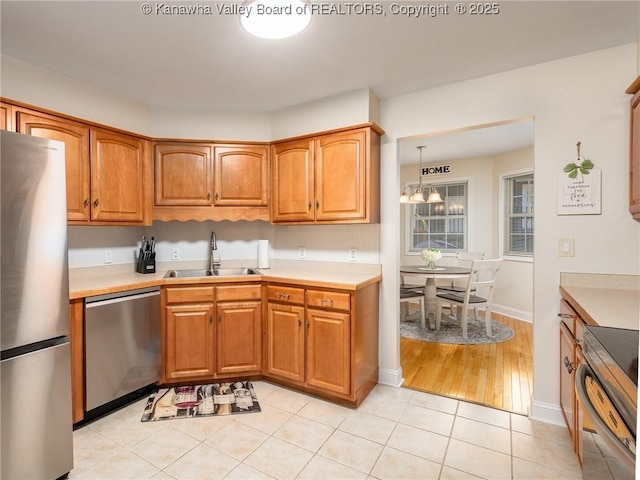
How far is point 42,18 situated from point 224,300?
2.02 meters

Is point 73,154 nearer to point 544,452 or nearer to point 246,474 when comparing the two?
point 246,474

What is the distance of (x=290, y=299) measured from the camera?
263cm

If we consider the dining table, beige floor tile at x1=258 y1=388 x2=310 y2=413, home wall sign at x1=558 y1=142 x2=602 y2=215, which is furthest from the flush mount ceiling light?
the dining table

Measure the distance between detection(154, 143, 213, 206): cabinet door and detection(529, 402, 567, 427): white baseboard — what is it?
9.66 feet

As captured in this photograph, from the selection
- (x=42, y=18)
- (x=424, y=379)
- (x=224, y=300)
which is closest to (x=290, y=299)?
(x=224, y=300)

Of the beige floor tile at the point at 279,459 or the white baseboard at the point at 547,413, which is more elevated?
the white baseboard at the point at 547,413

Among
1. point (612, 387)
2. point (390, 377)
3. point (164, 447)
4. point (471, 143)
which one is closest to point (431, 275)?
point (390, 377)

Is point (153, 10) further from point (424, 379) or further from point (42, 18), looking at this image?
point (424, 379)

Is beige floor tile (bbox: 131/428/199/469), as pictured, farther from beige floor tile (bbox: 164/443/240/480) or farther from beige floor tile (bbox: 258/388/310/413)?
beige floor tile (bbox: 258/388/310/413)

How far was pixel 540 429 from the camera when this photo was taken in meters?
2.15

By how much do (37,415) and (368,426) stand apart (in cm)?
180

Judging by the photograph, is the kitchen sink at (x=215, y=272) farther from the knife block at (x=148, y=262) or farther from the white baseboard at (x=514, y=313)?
the white baseboard at (x=514, y=313)

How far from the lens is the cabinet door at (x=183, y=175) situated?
295 centimetres

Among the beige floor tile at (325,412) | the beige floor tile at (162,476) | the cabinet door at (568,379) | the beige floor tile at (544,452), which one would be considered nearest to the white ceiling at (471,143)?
the cabinet door at (568,379)
